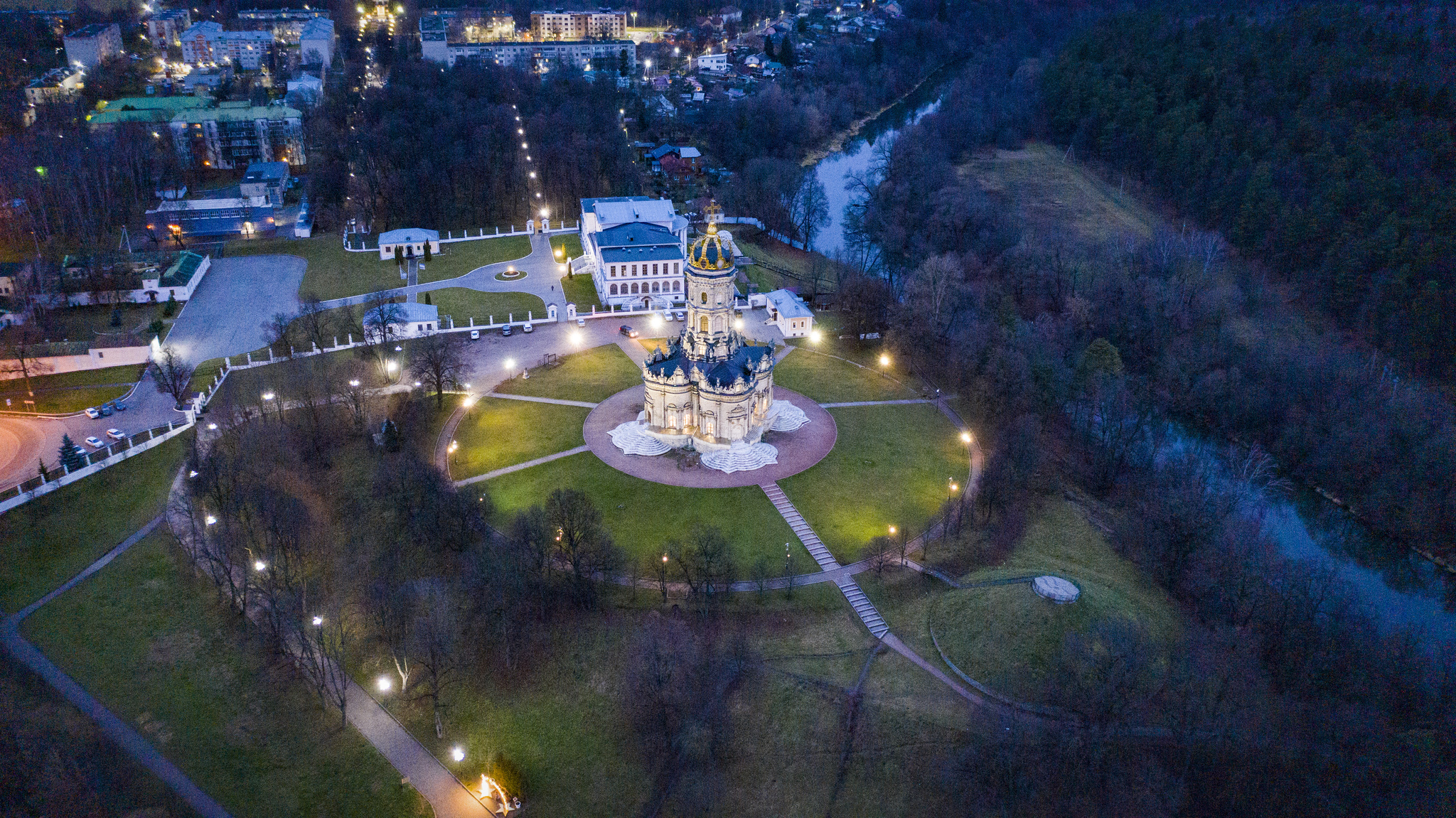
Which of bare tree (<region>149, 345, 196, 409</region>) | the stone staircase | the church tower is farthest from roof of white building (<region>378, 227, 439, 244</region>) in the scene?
the stone staircase

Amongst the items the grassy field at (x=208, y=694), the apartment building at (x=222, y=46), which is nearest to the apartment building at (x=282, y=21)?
the apartment building at (x=222, y=46)

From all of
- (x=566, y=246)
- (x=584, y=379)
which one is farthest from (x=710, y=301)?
(x=566, y=246)

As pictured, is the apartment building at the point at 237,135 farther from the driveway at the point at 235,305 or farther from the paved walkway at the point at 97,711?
the paved walkway at the point at 97,711

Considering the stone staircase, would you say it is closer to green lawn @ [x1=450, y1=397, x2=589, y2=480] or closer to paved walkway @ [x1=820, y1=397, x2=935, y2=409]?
paved walkway @ [x1=820, y1=397, x2=935, y2=409]

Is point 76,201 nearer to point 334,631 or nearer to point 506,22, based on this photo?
point 334,631

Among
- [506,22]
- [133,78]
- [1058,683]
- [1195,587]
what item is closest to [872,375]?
[1195,587]
